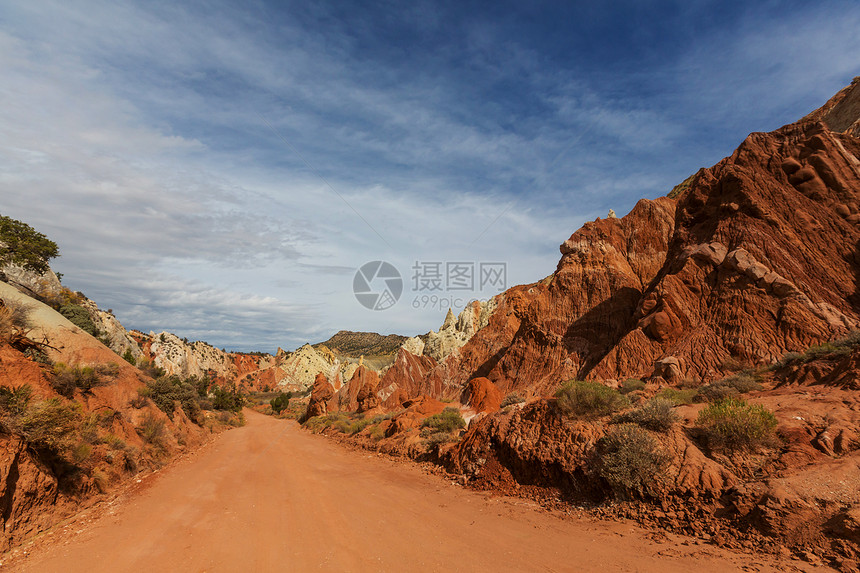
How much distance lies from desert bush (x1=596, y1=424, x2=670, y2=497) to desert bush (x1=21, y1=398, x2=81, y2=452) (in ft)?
38.9

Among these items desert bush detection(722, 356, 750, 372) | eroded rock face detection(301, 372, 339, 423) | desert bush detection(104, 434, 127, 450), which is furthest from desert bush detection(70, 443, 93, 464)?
eroded rock face detection(301, 372, 339, 423)

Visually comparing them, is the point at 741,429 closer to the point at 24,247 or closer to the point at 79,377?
the point at 79,377

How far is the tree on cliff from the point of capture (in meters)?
22.9

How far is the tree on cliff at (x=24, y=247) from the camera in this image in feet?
75.0

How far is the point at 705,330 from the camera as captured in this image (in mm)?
19047

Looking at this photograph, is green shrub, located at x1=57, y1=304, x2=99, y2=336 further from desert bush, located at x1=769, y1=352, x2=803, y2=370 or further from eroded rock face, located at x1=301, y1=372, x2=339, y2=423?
desert bush, located at x1=769, y1=352, x2=803, y2=370

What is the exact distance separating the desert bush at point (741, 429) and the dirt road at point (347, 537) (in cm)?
246

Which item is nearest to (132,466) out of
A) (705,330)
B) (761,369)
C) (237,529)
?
(237,529)

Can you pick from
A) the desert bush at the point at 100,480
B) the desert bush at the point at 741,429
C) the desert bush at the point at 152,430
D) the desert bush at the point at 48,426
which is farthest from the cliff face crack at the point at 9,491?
the desert bush at the point at 741,429

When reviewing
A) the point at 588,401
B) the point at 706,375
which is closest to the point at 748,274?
the point at 706,375

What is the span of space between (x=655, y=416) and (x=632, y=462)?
1.51 meters

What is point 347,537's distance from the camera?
671 centimetres

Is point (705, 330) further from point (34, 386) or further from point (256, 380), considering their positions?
point (256, 380)

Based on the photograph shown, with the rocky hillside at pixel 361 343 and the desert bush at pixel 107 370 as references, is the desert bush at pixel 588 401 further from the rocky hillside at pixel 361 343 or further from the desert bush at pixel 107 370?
the rocky hillside at pixel 361 343
